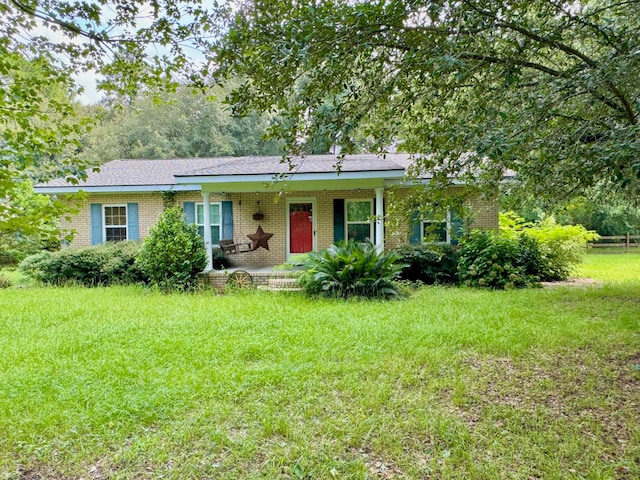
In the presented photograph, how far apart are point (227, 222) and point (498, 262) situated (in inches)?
323

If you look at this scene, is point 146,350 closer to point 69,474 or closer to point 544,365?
point 69,474

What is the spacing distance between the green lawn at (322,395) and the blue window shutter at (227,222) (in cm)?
632

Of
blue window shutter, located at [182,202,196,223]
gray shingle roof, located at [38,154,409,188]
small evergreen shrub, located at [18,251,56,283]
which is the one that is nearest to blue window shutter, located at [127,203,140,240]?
gray shingle roof, located at [38,154,409,188]

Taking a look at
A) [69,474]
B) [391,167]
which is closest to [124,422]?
[69,474]

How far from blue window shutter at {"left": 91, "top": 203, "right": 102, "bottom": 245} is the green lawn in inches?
283

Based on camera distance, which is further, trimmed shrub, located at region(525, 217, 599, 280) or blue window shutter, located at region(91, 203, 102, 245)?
blue window shutter, located at region(91, 203, 102, 245)

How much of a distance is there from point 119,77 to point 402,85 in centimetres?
259

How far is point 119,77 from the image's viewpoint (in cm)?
375

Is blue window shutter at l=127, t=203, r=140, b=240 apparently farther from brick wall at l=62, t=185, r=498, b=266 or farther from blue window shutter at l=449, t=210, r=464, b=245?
blue window shutter at l=449, t=210, r=464, b=245

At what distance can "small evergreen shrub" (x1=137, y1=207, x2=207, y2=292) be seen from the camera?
32.7 ft

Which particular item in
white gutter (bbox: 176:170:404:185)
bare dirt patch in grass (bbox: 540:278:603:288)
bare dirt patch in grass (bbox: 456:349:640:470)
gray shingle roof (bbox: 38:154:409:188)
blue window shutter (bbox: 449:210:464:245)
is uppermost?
gray shingle roof (bbox: 38:154:409:188)

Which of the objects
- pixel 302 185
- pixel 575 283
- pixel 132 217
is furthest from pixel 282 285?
pixel 575 283

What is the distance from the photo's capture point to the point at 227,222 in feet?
43.5

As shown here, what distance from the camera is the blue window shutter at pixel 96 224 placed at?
535 inches
